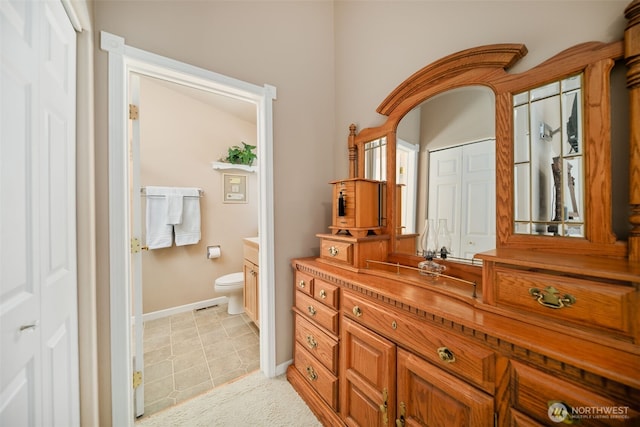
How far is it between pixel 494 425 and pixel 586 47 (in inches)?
53.8

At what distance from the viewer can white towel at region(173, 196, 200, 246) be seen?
2.87 metres

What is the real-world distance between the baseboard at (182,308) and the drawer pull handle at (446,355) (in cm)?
310

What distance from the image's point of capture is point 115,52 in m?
1.19

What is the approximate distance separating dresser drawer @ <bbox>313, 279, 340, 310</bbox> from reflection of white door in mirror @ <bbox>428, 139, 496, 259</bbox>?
687mm

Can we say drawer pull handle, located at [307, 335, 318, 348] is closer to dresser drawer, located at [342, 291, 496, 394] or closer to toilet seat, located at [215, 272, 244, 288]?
dresser drawer, located at [342, 291, 496, 394]

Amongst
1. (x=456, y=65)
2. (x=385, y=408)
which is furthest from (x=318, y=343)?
(x=456, y=65)

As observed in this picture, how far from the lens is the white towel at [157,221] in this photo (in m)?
2.72

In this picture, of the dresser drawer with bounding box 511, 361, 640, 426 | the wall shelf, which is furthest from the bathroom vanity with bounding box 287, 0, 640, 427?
the wall shelf

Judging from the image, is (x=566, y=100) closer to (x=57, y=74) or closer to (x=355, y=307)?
(x=355, y=307)

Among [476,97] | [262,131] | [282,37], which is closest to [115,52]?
[262,131]

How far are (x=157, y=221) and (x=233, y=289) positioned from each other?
128 cm

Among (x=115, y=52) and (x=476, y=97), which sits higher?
(x=115, y=52)

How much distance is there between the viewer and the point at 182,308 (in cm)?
289

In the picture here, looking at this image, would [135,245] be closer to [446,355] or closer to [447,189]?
[446,355]
